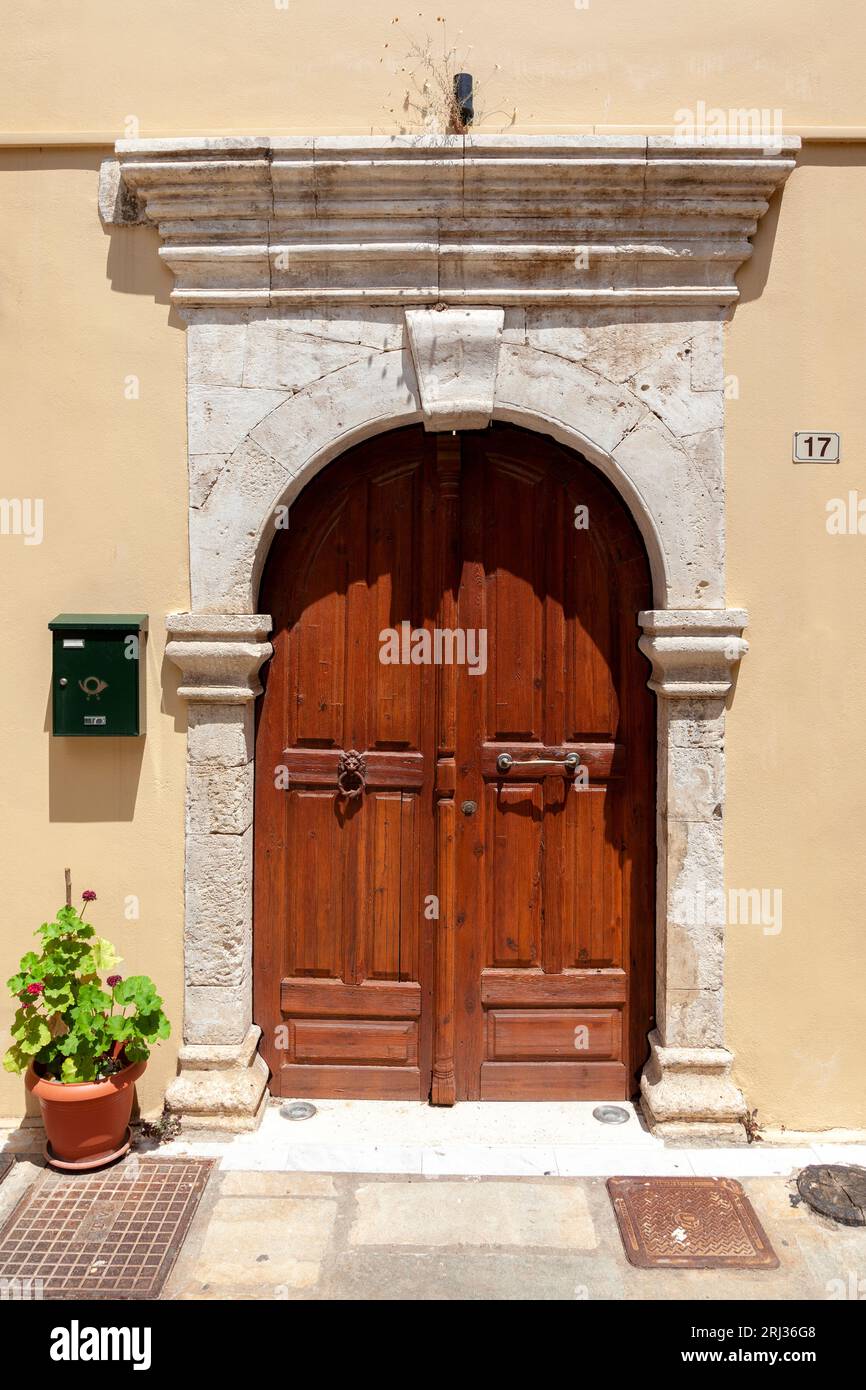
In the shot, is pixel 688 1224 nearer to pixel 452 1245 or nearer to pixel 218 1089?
pixel 452 1245

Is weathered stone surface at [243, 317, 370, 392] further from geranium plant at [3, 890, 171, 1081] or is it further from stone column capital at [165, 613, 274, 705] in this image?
geranium plant at [3, 890, 171, 1081]

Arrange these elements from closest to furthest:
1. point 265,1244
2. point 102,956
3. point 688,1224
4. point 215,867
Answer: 1. point 265,1244
2. point 688,1224
3. point 102,956
4. point 215,867

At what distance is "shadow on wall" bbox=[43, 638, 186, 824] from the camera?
3.61 metres

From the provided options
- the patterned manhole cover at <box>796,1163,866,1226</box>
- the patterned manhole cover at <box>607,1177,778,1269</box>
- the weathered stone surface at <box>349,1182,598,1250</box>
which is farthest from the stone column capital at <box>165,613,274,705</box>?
the patterned manhole cover at <box>796,1163,866,1226</box>

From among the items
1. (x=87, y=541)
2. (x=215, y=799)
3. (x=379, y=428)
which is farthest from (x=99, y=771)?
(x=379, y=428)

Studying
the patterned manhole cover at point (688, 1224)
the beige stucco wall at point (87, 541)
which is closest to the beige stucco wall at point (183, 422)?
the beige stucco wall at point (87, 541)

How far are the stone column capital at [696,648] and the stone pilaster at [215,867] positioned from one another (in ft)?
4.69

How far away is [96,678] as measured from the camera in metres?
Result: 3.53

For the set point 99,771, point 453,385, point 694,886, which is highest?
point 453,385

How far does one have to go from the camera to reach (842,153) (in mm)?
3484

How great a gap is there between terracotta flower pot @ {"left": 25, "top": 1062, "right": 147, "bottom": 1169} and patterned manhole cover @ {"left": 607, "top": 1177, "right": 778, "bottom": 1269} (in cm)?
166

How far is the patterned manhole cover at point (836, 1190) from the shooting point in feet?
10.2

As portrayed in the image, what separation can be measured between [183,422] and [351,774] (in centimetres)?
143

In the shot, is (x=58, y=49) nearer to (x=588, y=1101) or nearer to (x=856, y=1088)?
(x=588, y=1101)
